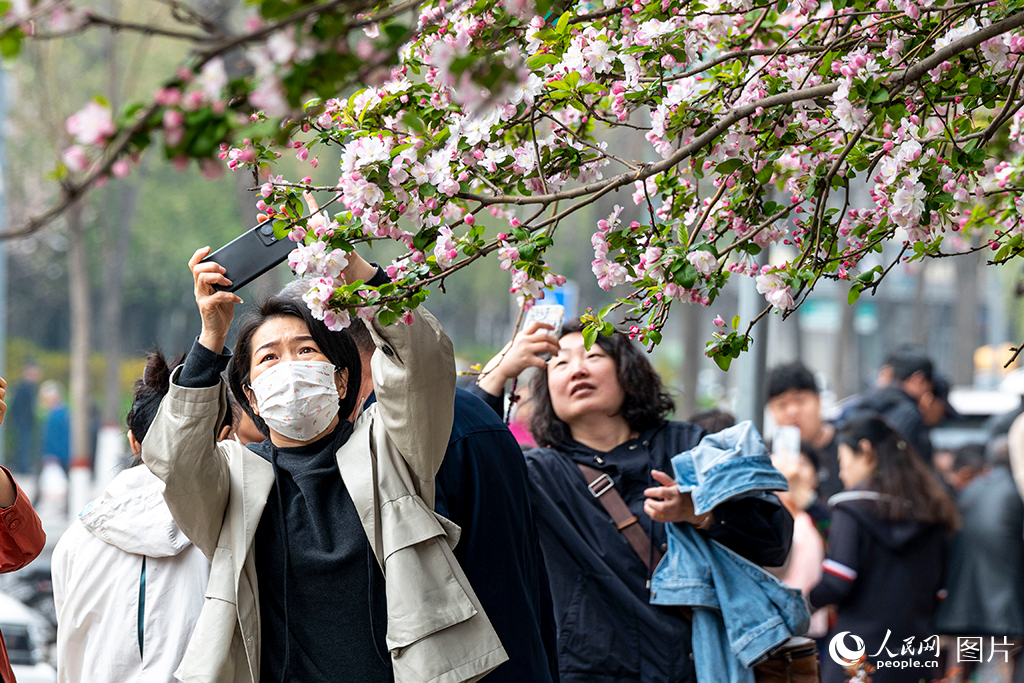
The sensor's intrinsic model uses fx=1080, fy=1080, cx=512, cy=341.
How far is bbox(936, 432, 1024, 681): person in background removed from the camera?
534 centimetres

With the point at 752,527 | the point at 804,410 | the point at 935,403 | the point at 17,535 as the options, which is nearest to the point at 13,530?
the point at 17,535

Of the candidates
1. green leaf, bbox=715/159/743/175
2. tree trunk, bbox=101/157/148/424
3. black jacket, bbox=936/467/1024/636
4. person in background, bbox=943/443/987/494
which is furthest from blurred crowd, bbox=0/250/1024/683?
tree trunk, bbox=101/157/148/424

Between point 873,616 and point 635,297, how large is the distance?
10.1 feet

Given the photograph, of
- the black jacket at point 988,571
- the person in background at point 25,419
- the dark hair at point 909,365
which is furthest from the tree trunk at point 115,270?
the black jacket at point 988,571

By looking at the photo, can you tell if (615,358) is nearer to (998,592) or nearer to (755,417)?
(755,417)

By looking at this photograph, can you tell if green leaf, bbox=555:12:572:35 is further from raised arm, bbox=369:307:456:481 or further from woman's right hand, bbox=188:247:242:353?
woman's right hand, bbox=188:247:242:353

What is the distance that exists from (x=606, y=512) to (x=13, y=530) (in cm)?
176

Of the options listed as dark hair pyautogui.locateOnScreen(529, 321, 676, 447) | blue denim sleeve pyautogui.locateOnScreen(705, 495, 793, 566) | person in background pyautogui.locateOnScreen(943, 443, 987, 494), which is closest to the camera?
blue denim sleeve pyautogui.locateOnScreen(705, 495, 793, 566)

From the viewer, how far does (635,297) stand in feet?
8.36

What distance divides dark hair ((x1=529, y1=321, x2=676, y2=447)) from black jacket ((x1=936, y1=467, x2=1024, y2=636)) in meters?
2.47

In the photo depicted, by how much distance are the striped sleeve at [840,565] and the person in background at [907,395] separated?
76.1 inches

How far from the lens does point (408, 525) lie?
2.53 m

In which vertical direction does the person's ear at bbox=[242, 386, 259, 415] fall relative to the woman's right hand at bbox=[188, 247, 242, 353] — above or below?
below

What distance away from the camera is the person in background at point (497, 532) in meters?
2.79
